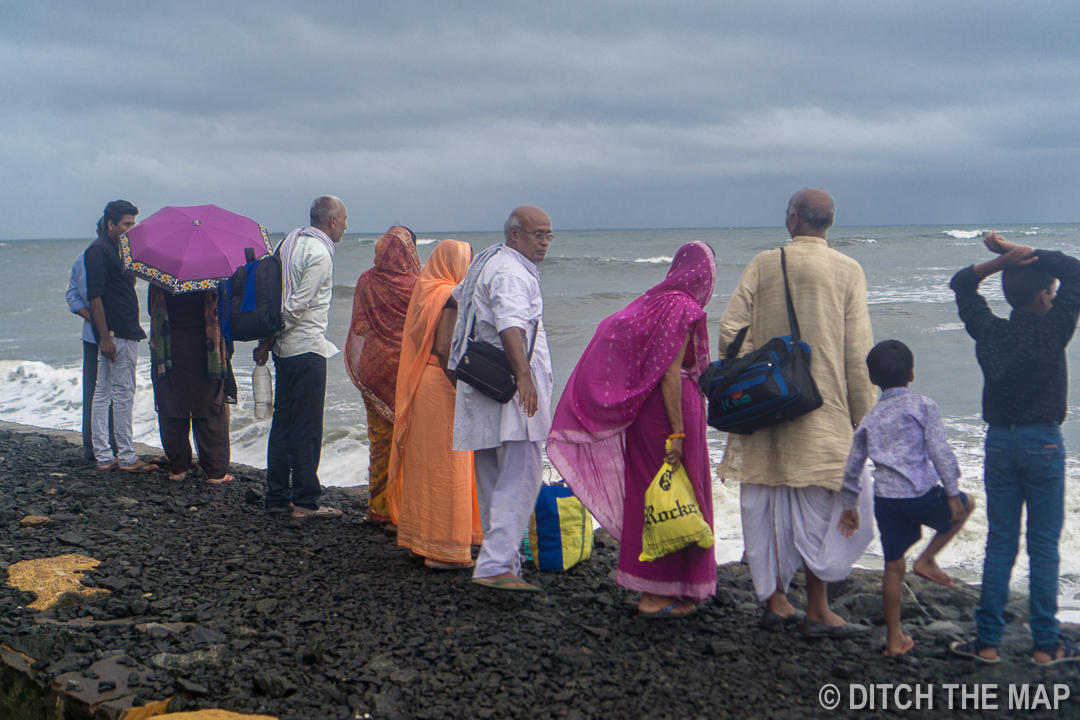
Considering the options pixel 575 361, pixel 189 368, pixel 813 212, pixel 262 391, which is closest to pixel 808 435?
pixel 813 212

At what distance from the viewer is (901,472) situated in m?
3.00

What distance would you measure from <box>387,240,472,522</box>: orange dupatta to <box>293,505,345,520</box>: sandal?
0.94m

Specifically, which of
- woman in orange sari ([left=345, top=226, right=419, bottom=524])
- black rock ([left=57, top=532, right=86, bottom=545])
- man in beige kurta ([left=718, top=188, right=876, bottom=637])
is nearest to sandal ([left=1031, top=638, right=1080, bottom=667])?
man in beige kurta ([left=718, top=188, right=876, bottom=637])

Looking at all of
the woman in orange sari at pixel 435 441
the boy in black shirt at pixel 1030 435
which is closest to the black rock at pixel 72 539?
the woman in orange sari at pixel 435 441

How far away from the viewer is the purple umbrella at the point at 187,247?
205 inches

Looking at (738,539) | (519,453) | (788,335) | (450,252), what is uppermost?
(450,252)

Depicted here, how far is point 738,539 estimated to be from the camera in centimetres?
571

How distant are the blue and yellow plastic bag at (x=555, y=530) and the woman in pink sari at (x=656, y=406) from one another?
61 centimetres

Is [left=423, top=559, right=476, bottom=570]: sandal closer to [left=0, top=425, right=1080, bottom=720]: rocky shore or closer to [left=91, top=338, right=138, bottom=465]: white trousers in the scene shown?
[left=0, top=425, right=1080, bottom=720]: rocky shore

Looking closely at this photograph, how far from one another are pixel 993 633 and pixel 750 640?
86 cm

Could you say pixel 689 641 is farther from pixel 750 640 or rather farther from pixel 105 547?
pixel 105 547

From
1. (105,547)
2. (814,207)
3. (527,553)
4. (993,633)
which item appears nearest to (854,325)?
(814,207)

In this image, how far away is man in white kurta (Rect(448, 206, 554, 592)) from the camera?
3.61 metres

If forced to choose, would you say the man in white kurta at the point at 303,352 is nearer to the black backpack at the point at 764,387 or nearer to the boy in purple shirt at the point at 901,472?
the black backpack at the point at 764,387
